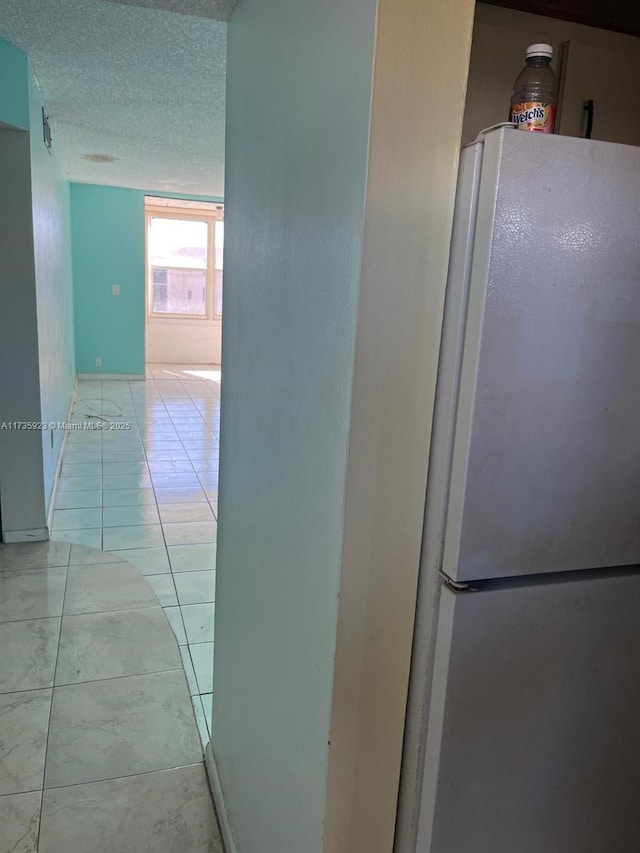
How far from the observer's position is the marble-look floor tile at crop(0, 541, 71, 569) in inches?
119

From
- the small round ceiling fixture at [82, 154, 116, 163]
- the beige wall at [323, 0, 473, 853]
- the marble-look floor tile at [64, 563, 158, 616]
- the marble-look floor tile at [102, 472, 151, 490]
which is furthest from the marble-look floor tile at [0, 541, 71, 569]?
the small round ceiling fixture at [82, 154, 116, 163]

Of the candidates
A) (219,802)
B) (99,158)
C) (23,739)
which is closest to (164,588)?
(23,739)

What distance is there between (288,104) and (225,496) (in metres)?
0.95

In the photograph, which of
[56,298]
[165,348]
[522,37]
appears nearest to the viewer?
[522,37]

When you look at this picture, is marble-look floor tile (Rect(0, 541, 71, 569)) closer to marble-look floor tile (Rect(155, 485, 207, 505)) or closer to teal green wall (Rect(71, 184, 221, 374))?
marble-look floor tile (Rect(155, 485, 207, 505))

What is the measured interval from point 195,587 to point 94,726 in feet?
3.19

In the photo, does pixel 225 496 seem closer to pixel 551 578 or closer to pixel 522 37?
pixel 551 578

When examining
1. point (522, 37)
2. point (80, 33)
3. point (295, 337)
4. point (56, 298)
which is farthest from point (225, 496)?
point (56, 298)

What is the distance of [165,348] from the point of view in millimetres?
9859

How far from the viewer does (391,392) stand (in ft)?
2.65

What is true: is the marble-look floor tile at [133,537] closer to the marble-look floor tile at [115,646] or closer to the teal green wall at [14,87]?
the marble-look floor tile at [115,646]

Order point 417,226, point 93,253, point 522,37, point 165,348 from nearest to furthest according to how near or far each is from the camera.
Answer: point 417,226, point 522,37, point 93,253, point 165,348

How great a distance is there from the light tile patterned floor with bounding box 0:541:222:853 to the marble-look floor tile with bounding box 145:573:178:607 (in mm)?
34

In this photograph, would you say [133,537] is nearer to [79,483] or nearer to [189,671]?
[79,483]
